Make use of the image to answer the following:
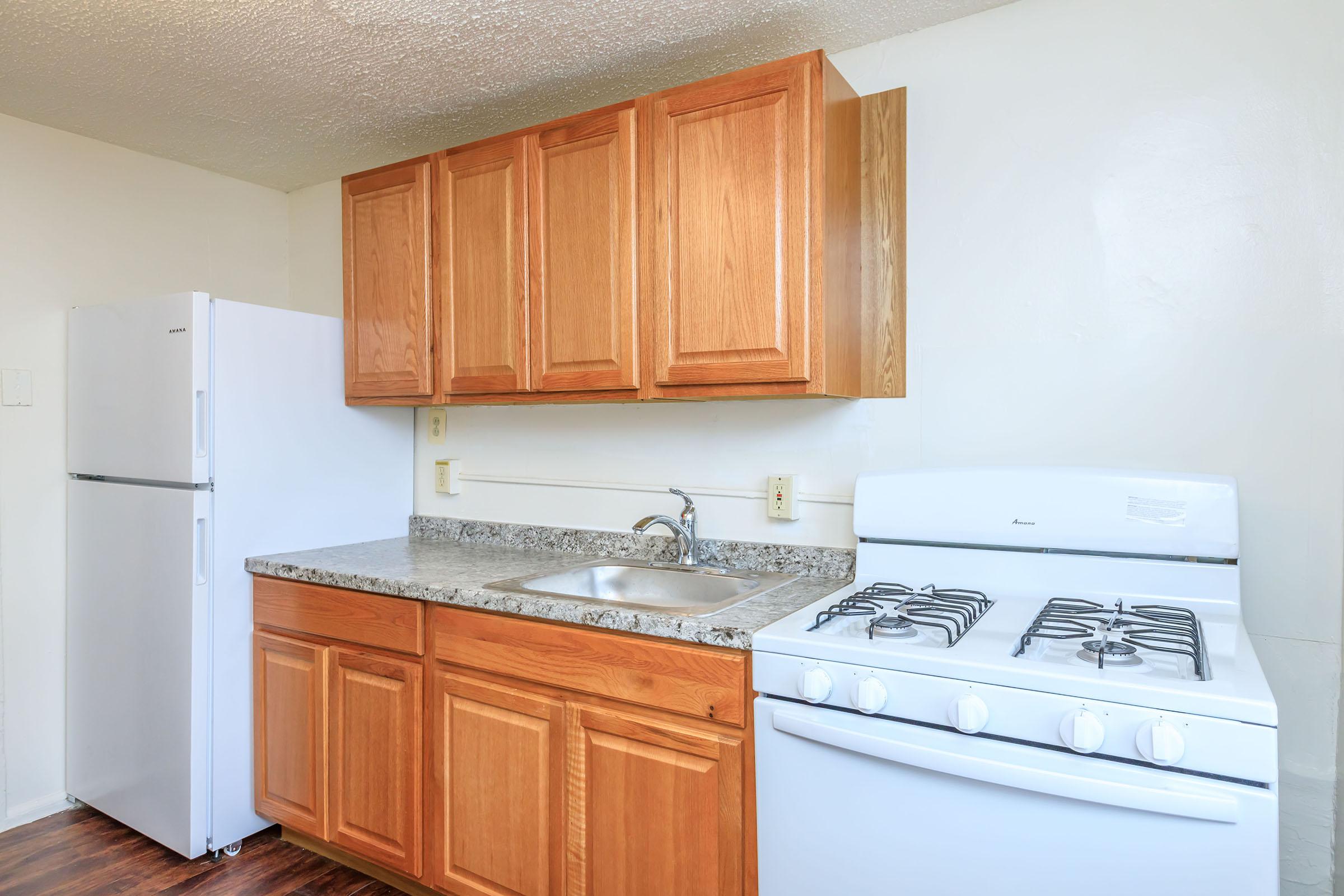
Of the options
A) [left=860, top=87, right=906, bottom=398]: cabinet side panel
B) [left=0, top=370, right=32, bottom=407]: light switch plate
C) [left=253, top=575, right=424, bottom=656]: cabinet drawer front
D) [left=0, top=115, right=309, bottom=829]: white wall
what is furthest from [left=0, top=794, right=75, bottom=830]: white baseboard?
[left=860, top=87, right=906, bottom=398]: cabinet side panel

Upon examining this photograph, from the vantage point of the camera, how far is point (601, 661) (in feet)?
5.54

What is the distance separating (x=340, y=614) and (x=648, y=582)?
823 millimetres

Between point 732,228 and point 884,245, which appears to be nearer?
point 732,228

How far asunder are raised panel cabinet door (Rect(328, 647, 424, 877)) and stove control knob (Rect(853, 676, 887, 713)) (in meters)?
1.16

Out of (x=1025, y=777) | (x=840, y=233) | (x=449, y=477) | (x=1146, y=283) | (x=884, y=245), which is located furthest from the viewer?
(x=449, y=477)

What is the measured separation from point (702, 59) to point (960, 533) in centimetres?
134

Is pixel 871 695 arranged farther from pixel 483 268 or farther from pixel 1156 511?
pixel 483 268

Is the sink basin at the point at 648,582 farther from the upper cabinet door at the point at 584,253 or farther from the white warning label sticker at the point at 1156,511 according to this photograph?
the white warning label sticker at the point at 1156,511

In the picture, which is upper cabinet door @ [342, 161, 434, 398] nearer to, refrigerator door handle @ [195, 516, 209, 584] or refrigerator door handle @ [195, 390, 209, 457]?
refrigerator door handle @ [195, 390, 209, 457]

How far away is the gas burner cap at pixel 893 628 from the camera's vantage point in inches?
56.9

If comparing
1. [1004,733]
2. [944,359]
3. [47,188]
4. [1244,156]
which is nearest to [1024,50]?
[1244,156]

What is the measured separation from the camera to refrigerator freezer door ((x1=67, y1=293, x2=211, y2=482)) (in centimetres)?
221

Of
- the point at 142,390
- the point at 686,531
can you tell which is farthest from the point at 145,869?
the point at 686,531

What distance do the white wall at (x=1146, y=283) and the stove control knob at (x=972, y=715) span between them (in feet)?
2.50
